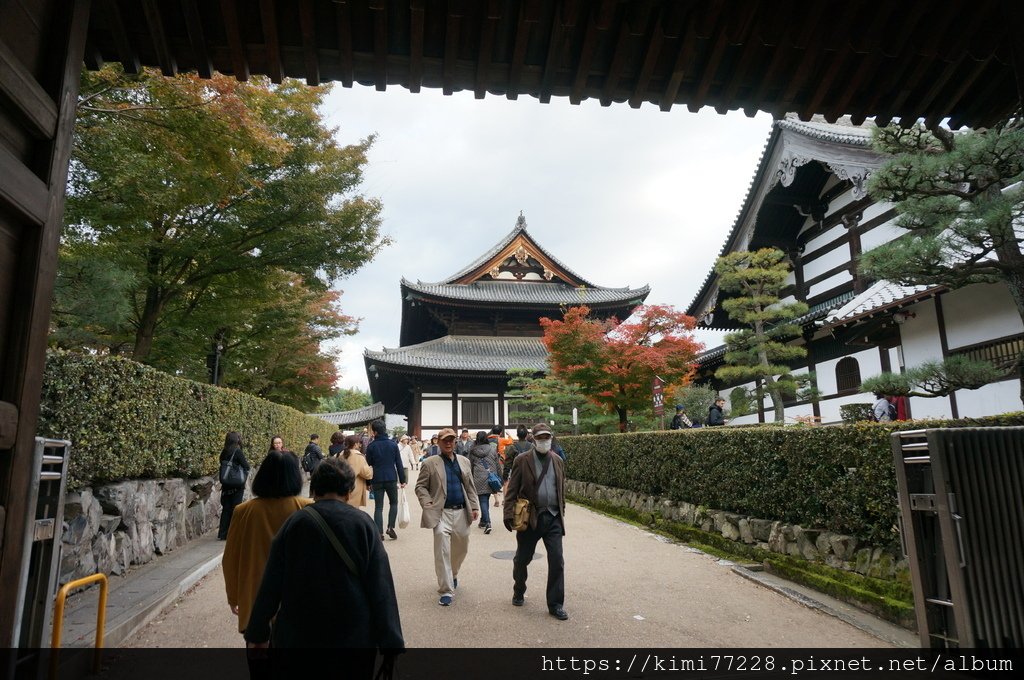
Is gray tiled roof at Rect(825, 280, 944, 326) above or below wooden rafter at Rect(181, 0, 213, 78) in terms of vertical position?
above

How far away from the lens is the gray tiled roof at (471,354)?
2470cm

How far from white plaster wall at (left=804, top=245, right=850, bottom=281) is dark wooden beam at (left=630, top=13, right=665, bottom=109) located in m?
13.1

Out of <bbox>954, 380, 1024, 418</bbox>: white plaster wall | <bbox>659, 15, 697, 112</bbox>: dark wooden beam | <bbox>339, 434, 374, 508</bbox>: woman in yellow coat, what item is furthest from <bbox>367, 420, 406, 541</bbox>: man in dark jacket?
<bbox>954, 380, 1024, 418</bbox>: white plaster wall

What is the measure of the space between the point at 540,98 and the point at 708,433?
6242 millimetres

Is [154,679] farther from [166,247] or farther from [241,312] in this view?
[241,312]

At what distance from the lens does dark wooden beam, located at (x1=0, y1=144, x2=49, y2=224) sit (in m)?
2.33

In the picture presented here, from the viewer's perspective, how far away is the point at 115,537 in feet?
21.0

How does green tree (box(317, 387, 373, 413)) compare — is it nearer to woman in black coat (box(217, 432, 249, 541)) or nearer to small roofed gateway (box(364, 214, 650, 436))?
small roofed gateway (box(364, 214, 650, 436))

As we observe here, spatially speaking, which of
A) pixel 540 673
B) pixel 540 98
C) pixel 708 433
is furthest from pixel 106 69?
pixel 708 433

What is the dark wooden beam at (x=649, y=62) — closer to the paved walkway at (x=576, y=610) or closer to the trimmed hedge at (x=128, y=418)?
the paved walkway at (x=576, y=610)

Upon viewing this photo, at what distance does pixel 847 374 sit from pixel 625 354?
5.16m

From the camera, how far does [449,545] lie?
6086mm

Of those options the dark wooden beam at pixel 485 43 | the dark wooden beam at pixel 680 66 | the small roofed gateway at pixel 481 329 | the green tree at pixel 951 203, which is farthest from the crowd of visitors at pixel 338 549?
the small roofed gateway at pixel 481 329

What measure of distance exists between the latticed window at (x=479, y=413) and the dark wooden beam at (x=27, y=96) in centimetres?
2343
